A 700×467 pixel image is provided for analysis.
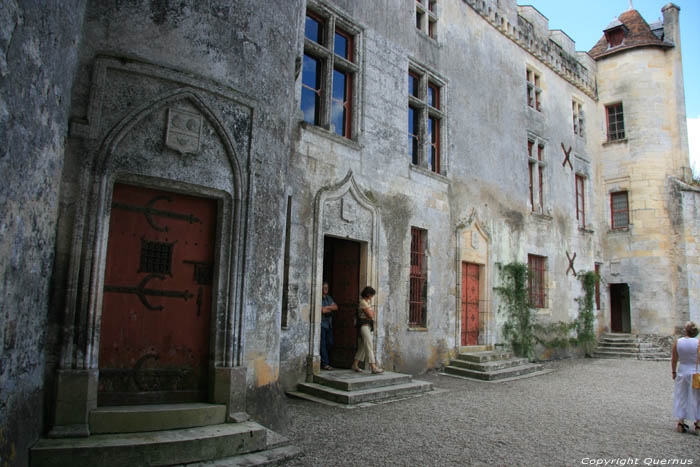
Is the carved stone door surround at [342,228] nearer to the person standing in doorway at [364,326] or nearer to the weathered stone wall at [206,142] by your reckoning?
the person standing in doorway at [364,326]

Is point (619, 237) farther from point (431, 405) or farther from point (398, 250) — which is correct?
point (431, 405)

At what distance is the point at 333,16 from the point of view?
805 centimetres

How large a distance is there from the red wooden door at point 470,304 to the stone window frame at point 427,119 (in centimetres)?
231

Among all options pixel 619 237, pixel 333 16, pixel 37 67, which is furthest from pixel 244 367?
pixel 619 237

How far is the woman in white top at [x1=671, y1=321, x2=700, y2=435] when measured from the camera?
17.1 ft

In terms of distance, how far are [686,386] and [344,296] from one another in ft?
16.2

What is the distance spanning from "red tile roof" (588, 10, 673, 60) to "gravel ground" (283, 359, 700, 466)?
42.8 feet

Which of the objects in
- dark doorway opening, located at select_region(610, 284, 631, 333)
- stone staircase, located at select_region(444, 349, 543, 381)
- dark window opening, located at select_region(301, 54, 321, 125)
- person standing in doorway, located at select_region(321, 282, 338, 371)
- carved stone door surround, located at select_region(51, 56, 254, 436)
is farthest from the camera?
dark doorway opening, located at select_region(610, 284, 631, 333)

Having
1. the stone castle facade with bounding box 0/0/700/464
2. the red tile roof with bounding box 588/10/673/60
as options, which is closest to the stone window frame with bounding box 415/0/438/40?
the stone castle facade with bounding box 0/0/700/464

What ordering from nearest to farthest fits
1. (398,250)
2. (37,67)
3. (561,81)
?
(37,67) → (398,250) → (561,81)

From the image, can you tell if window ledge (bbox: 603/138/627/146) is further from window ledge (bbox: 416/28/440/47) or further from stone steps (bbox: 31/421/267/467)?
stone steps (bbox: 31/421/267/467)

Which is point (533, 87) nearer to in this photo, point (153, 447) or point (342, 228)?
point (342, 228)

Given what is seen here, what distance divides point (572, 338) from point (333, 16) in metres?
10.8

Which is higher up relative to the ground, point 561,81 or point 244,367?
point 561,81
